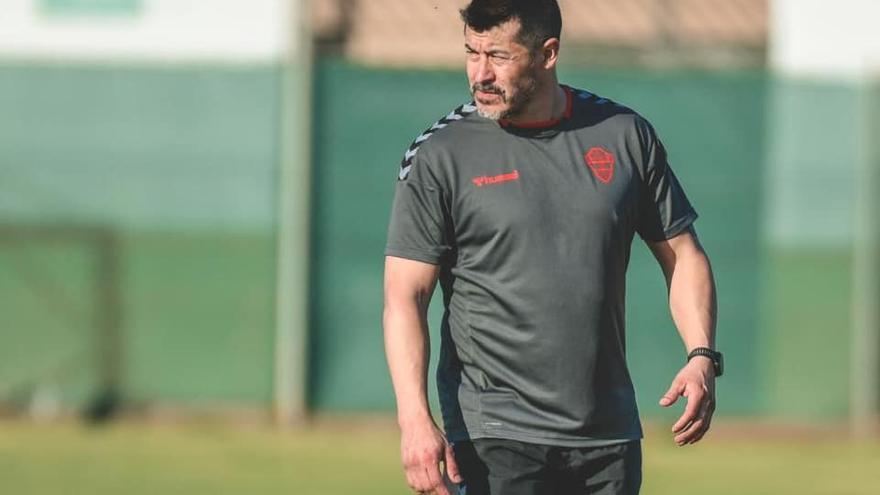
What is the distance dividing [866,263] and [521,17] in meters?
7.07

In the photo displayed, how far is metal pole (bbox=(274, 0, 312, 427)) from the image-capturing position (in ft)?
35.9

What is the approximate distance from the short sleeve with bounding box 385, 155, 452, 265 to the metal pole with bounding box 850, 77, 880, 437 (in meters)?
7.07

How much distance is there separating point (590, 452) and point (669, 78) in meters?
6.68

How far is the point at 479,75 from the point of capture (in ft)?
15.0

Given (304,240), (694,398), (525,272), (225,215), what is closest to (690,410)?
(694,398)

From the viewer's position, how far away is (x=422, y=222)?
455 centimetres

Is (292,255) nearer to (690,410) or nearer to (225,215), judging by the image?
(225,215)

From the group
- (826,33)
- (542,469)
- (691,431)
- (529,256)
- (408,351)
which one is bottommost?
(542,469)

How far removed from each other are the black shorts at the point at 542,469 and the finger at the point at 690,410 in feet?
0.67

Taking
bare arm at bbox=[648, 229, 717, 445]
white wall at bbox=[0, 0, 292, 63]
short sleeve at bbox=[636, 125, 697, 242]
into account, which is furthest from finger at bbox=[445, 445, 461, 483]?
white wall at bbox=[0, 0, 292, 63]

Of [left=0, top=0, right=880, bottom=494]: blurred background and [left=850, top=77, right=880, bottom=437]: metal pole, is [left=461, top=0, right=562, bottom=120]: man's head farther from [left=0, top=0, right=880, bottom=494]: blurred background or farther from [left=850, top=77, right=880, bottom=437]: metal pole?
[left=850, top=77, right=880, bottom=437]: metal pole

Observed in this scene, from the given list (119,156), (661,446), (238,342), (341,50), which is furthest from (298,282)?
(341,50)

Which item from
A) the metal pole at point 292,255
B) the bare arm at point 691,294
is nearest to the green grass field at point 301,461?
the metal pole at point 292,255

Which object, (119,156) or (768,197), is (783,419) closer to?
(768,197)
